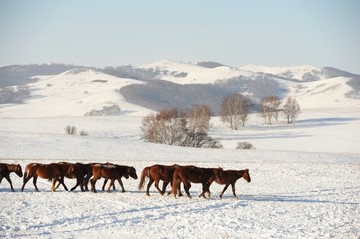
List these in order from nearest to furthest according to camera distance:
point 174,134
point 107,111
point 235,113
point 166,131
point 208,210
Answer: point 208,210 → point 174,134 → point 166,131 → point 235,113 → point 107,111

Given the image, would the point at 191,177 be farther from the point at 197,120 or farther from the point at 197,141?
the point at 197,120

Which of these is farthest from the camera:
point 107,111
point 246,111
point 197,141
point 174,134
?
point 107,111

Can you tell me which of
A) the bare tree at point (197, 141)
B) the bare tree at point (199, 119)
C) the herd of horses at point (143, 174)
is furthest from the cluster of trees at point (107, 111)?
the herd of horses at point (143, 174)

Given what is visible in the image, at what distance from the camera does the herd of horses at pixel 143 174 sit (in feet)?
62.6

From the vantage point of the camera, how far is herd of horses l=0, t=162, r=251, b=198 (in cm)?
1908

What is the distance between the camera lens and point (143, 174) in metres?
20.2

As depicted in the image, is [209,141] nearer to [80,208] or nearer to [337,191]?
[337,191]

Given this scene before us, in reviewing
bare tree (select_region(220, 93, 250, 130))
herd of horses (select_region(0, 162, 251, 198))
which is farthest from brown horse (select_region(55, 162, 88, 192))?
bare tree (select_region(220, 93, 250, 130))

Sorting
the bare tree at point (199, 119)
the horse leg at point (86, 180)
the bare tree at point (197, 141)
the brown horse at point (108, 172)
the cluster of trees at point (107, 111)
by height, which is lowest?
the bare tree at point (197, 141)

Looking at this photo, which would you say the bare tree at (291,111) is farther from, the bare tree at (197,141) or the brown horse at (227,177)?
the brown horse at (227,177)

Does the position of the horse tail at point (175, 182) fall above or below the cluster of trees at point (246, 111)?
below

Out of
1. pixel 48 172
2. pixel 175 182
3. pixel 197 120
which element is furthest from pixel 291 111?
pixel 48 172

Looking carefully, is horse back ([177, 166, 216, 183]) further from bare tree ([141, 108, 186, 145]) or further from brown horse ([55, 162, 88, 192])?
bare tree ([141, 108, 186, 145])

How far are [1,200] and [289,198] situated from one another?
11.2 meters
